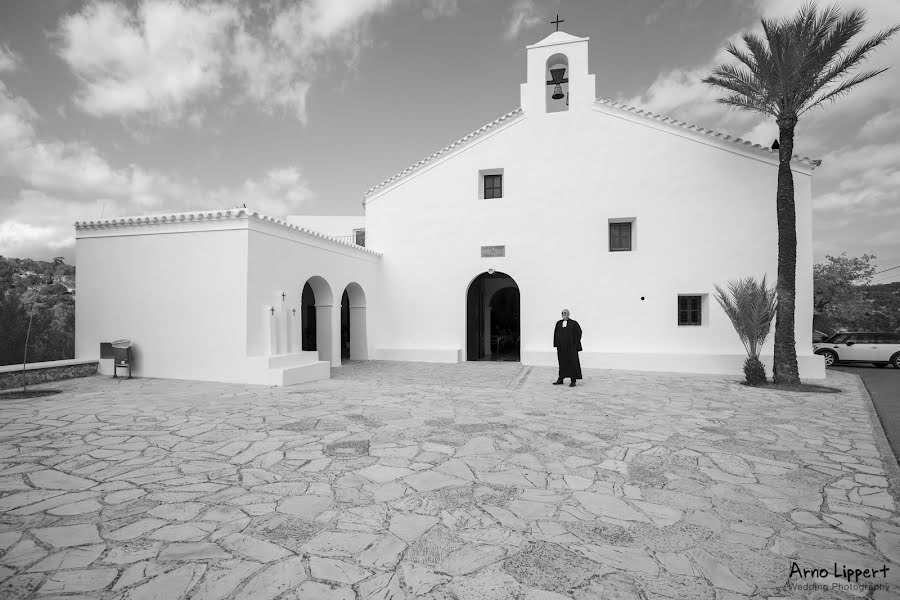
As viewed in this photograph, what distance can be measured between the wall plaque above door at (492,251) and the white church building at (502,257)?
31 millimetres

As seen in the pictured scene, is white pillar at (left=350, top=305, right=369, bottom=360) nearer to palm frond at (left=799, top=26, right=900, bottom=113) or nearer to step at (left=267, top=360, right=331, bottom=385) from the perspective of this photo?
step at (left=267, top=360, right=331, bottom=385)

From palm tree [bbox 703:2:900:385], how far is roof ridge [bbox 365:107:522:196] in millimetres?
5512

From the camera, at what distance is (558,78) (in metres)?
13.8

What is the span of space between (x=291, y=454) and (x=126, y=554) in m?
2.08

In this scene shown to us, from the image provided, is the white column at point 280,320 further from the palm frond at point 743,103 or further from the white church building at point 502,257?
the palm frond at point 743,103

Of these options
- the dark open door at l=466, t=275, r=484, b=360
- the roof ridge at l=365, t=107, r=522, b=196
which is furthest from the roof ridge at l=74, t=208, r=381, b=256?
the dark open door at l=466, t=275, r=484, b=360

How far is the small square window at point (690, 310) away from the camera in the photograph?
12.8m

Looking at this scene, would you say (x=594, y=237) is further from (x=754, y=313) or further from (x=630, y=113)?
(x=754, y=313)

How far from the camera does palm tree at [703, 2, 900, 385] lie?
9.48m

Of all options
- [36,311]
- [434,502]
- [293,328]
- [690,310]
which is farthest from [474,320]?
[36,311]

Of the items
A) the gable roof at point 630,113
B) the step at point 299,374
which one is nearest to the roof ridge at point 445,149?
the gable roof at point 630,113

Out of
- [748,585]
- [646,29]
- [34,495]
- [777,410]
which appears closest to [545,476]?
[748,585]

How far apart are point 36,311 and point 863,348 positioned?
24.8 meters

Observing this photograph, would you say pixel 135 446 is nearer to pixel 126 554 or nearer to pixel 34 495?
pixel 34 495
